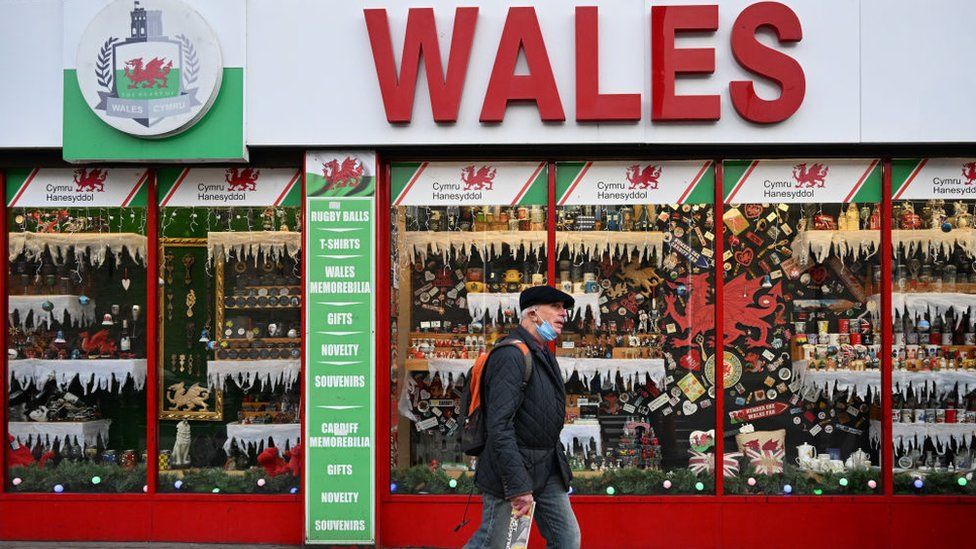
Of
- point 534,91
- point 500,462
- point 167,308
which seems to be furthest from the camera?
point 167,308

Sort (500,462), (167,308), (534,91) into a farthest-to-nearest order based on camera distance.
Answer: (167,308), (534,91), (500,462)

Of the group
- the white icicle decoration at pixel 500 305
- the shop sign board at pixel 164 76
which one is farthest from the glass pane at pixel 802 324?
the shop sign board at pixel 164 76

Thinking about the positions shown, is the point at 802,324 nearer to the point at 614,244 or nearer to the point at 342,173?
the point at 614,244

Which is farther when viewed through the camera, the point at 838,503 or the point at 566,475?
the point at 838,503

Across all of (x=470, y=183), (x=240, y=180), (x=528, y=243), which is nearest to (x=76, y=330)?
(x=240, y=180)

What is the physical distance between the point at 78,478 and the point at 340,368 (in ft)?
8.71

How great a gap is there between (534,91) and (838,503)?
4.25m

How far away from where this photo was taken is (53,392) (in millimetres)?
8164

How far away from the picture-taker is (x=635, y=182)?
25.7 ft

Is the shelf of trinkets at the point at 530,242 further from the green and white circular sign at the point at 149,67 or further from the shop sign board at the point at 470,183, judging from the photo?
the green and white circular sign at the point at 149,67

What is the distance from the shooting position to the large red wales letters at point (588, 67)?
7301 millimetres

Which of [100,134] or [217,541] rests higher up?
[100,134]

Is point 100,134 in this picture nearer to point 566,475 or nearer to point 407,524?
point 407,524

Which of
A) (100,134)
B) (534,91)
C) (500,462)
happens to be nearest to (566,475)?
(500,462)
